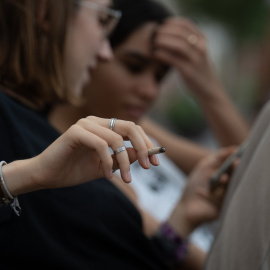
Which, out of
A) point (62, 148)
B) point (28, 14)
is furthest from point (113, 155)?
point (28, 14)

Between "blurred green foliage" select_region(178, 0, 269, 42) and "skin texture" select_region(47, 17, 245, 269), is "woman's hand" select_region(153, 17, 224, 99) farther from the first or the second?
"blurred green foliage" select_region(178, 0, 269, 42)

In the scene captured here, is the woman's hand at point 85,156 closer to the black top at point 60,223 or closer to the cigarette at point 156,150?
the cigarette at point 156,150

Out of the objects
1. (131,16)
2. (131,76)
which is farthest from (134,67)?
(131,16)

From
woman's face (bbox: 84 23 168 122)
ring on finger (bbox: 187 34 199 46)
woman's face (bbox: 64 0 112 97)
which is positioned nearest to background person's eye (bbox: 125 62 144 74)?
woman's face (bbox: 84 23 168 122)

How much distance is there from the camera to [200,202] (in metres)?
1.77

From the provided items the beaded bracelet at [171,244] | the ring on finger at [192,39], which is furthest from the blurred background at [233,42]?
the beaded bracelet at [171,244]

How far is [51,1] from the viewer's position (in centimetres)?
140

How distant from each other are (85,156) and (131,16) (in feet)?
4.60

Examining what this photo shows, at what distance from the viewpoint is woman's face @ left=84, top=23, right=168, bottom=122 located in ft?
6.61

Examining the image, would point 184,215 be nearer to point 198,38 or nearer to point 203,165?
point 203,165

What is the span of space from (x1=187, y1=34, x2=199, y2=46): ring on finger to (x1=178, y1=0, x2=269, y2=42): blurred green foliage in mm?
13546

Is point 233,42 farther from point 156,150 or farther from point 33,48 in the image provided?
point 156,150

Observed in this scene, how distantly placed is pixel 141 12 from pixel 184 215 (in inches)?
36.2

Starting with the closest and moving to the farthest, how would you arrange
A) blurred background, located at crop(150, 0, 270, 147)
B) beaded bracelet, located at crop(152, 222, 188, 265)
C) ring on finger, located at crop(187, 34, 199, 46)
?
beaded bracelet, located at crop(152, 222, 188, 265), ring on finger, located at crop(187, 34, 199, 46), blurred background, located at crop(150, 0, 270, 147)
